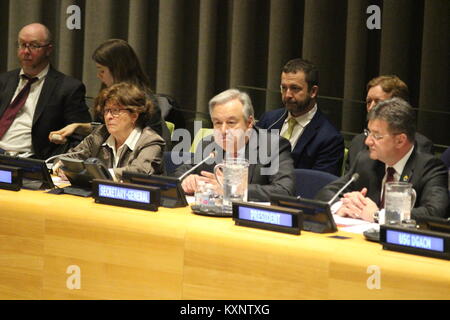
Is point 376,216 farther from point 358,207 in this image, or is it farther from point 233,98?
point 233,98

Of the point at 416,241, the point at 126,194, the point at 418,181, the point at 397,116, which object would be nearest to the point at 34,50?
the point at 126,194

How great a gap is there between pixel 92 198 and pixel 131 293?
533 millimetres

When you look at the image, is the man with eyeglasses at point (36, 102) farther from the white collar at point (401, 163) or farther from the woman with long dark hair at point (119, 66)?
the white collar at point (401, 163)

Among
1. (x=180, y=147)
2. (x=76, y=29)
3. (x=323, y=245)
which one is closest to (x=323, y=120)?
(x=180, y=147)

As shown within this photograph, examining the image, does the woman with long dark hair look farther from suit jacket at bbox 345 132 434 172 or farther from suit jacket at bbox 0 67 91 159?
suit jacket at bbox 345 132 434 172

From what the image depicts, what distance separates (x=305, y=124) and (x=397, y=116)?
1.41 metres

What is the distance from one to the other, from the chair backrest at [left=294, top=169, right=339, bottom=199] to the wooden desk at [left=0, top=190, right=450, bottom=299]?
0.83 meters

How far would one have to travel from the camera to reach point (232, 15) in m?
6.43

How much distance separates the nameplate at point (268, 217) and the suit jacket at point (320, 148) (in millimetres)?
1689

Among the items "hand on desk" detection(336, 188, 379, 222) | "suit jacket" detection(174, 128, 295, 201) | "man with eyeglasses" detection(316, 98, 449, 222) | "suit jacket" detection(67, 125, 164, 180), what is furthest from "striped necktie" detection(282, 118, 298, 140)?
"hand on desk" detection(336, 188, 379, 222)

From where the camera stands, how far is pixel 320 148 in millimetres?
4938

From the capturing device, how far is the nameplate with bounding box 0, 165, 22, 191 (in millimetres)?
3746

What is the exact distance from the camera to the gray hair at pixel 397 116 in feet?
12.1

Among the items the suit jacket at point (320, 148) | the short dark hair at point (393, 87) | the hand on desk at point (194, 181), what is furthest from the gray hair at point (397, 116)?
the suit jacket at point (320, 148)
